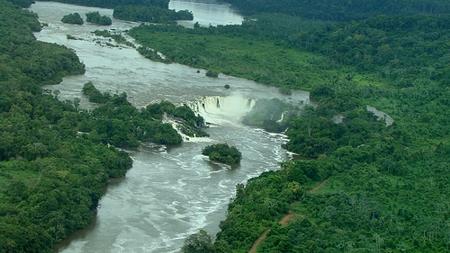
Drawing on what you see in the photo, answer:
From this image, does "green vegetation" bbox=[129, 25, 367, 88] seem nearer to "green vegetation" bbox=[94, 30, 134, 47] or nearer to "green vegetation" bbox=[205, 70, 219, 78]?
"green vegetation" bbox=[94, 30, 134, 47]

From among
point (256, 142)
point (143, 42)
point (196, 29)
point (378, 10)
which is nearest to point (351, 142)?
point (256, 142)

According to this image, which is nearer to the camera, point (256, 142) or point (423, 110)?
point (256, 142)

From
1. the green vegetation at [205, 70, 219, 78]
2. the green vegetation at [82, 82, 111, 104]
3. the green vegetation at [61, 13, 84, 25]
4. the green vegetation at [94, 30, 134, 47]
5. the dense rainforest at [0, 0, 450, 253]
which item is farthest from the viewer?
the green vegetation at [61, 13, 84, 25]

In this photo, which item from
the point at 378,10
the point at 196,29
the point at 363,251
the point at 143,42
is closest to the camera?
the point at 363,251

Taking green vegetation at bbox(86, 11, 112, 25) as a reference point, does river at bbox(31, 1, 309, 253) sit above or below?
below

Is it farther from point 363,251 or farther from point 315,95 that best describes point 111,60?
point 363,251

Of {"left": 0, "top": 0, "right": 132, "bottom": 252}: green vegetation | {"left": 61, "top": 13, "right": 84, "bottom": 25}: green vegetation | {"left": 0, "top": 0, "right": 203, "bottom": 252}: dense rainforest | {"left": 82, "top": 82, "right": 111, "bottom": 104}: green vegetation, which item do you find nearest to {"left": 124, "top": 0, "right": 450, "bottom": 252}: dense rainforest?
{"left": 61, "top": 13, "right": 84, "bottom": 25}: green vegetation
